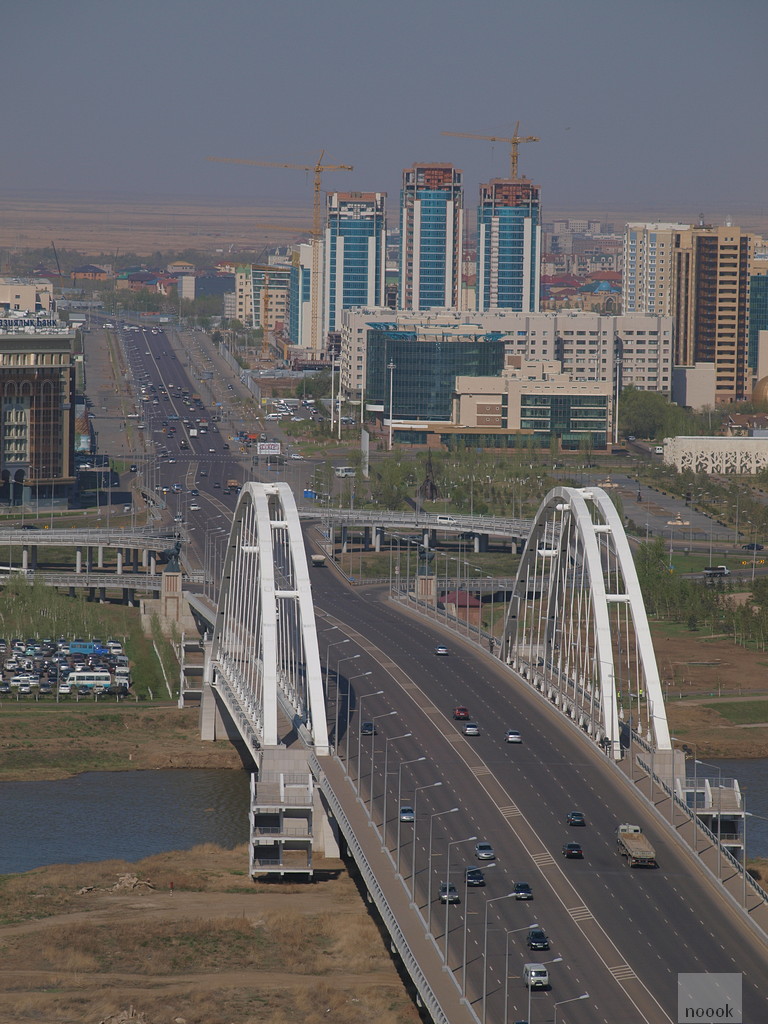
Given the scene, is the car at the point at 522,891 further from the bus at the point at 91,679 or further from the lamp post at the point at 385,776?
the bus at the point at 91,679

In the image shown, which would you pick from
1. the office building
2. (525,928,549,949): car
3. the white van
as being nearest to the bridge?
the white van

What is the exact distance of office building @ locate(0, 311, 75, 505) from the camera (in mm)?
172500

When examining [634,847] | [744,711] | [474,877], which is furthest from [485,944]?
[744,711]

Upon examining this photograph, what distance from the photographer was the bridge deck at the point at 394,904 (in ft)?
187

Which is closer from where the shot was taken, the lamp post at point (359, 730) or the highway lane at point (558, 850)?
the highway lane at point (558, 850)

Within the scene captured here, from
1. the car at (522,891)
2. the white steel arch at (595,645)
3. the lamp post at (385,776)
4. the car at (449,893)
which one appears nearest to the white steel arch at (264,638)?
the lamp post at (385,776)

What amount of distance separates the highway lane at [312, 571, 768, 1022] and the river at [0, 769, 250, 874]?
798 centimetres

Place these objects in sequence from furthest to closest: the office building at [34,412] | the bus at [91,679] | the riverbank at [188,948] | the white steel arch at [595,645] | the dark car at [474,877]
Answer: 1. the office building at [34,412]
2. the bus at [91,679]
3. the white steel arch at [595,645]
4. the dark car at [474,877]
5. the riverbank at [188,948]

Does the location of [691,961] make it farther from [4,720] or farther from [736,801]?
[4,720]

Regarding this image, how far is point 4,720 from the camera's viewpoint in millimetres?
107250

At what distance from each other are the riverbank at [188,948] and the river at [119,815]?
128 inches

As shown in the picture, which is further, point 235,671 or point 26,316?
point 26,316

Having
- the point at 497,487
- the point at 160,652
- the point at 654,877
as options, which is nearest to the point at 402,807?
the point at 654,877

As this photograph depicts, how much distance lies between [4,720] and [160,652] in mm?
19393
